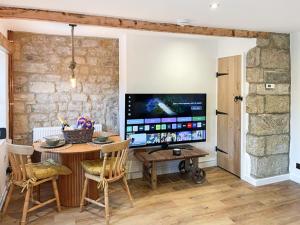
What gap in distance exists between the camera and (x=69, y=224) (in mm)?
2811

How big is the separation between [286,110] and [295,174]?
0.98m

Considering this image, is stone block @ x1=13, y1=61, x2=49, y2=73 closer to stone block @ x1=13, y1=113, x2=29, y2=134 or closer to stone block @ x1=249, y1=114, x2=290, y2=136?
stone block @ x1=13, y1=113, x2=29, y2=134

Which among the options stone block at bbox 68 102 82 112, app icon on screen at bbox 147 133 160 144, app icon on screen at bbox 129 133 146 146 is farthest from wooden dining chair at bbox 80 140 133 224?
stone block at bbox 68 102 82 112

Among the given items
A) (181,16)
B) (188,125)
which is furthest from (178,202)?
(181,16)

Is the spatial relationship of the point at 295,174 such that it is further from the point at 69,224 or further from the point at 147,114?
the point at 69,224

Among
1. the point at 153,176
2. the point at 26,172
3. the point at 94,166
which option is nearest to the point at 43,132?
the point at 26,172

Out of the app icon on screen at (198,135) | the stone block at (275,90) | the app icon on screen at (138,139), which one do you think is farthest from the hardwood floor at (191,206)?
the stone block at (275,90)

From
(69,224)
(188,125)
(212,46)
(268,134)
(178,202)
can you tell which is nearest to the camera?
(69,224)

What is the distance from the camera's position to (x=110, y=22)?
288 cm

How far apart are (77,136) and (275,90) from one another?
115 inches

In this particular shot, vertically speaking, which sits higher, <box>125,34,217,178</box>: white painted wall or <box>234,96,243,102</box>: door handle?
<box>125,34,217,178</box>: white painted wall

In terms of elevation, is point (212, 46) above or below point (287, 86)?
above

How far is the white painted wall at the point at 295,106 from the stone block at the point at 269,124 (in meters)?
0.11

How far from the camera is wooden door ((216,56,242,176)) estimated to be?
411 centimetres
